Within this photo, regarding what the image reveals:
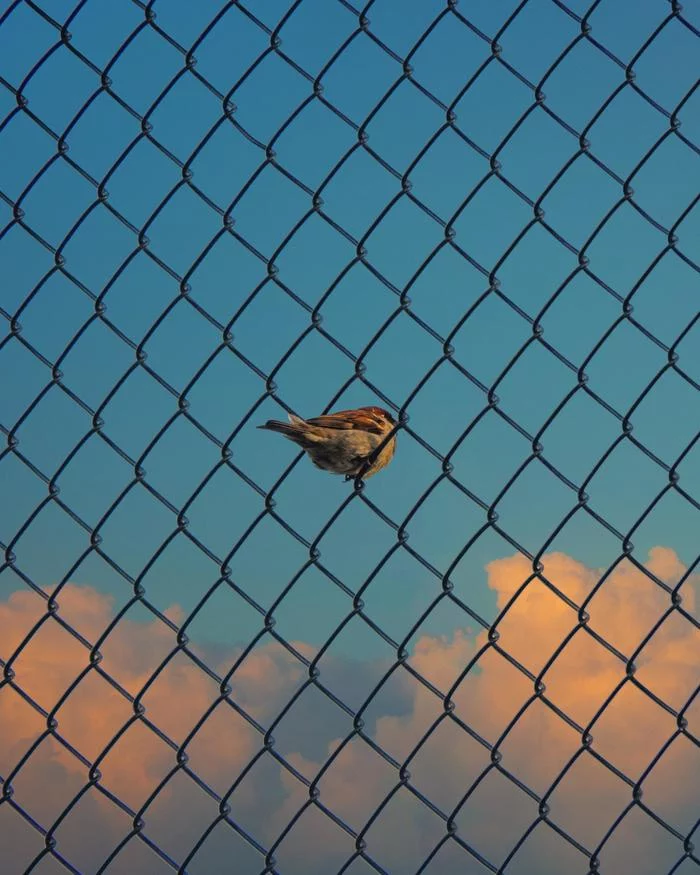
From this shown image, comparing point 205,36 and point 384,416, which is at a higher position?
point 205,36

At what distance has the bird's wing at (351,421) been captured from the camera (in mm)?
3938

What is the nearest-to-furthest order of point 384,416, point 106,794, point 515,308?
point 106,794 < point 515,308 < point 384,416

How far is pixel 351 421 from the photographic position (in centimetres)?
399

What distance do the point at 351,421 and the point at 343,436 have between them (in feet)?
0.18

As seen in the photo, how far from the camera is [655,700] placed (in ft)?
10.9

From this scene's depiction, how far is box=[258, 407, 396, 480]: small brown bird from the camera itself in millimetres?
3916

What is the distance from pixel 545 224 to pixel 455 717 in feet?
4.31

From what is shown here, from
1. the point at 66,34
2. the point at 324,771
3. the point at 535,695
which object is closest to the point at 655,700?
the point at 535,695

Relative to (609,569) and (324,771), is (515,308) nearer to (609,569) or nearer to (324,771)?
(609,569)

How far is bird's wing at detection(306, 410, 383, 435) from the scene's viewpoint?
12.9 ft

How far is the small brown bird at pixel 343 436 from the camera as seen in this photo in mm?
3916

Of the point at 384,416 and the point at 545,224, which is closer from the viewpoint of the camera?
the point at 545,224

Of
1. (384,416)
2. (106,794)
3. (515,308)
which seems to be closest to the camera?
(106,794)

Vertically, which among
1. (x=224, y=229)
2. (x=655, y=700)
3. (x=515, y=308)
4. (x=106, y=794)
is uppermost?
(x=515, y=308)
